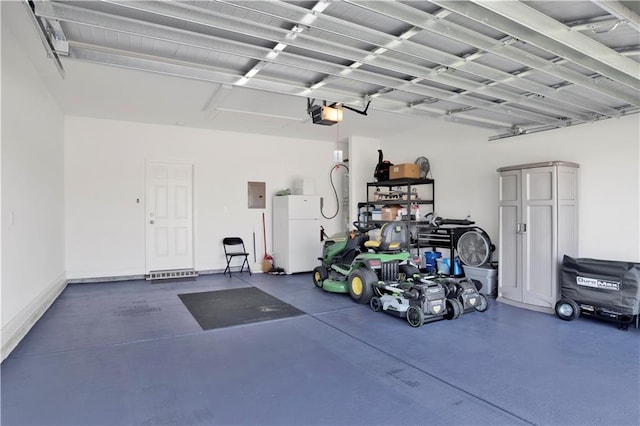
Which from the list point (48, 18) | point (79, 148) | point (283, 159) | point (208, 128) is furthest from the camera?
point (283, 159)

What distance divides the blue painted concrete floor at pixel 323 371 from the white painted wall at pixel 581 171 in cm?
126

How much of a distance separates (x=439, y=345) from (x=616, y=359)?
58.1 inches

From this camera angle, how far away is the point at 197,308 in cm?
498

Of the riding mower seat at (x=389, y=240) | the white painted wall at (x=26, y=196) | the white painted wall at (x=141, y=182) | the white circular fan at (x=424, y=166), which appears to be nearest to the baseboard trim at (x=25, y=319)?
the white painted wall at (x=26, y=196)

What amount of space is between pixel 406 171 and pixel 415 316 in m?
3.38

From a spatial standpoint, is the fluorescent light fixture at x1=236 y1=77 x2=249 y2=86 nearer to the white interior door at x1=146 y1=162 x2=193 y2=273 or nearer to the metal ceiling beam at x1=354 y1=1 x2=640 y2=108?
the metal ceiling beam at x1=354 y1=1 x2=640 y2=108

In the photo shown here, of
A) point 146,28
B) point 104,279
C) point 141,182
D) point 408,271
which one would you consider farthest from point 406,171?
point 104,279

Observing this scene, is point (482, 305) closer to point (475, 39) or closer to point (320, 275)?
point (320, 275)

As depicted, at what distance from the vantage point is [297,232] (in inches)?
303

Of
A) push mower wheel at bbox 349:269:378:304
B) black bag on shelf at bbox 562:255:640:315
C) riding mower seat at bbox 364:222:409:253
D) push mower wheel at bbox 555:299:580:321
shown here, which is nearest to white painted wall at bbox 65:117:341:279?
push mower wheel at bbox 349:269:378:304

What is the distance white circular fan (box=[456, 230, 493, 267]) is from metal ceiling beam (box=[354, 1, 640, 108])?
2.55m

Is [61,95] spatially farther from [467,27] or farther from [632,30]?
[632,30]

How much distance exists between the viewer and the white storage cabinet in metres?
4.80

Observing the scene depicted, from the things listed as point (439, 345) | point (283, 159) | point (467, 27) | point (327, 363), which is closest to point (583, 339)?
point (439, 345)
